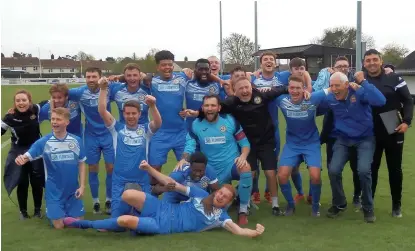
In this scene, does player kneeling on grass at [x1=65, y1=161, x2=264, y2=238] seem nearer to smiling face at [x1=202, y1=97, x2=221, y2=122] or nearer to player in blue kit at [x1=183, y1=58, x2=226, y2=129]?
smiling face at [x1=202, y1=97, x2=221, y2=122]

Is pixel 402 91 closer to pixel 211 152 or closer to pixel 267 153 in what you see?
pixel 267 153

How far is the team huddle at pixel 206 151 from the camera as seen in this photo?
486 centimetres

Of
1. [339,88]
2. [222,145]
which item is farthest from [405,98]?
[222,145]

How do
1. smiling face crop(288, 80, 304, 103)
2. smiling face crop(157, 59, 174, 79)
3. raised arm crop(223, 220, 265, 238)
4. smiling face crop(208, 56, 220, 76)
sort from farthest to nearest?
smiling face crop(208, 56, 220, 76), smiling face crop(157, 59, 174, 79), smiling face crop(288, 80, 304, 103), raised arm crop(223, 220, 265, 238)

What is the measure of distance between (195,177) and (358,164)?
6.05 feet

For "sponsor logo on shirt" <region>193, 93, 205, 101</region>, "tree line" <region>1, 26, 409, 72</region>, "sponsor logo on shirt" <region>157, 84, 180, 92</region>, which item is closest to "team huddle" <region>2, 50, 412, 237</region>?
"sponsor logo on shirt" <region>157, 84, 180, 92</region>

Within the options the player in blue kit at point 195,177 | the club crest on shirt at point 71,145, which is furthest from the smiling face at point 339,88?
the club crest on shirt at point 71,145

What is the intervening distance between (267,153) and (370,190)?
1241 millimetres

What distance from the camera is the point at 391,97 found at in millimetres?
5438

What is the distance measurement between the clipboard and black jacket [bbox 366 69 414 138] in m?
0.05

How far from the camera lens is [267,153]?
573 centimetres

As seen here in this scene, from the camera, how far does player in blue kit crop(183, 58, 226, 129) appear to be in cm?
634

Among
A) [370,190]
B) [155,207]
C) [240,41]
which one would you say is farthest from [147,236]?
[240,41]

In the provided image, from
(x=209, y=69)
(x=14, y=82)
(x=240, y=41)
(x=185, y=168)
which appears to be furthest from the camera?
(x=14, y=82)
